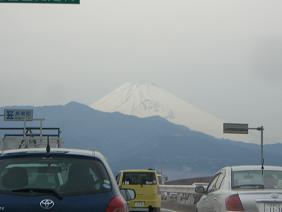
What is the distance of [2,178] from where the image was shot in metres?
8.02

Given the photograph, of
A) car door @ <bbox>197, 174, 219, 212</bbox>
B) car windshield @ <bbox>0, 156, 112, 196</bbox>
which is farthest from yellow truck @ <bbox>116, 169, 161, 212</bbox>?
car windshield @ <bbox>0, 156, 112, 196</bbox>

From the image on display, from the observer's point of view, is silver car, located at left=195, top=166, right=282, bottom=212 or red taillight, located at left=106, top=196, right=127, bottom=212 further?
silver car, located at left=195, top=166, right=282, bottom=212

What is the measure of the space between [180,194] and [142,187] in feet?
14.9

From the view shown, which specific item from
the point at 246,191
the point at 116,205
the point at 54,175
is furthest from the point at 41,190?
the point at 246,191

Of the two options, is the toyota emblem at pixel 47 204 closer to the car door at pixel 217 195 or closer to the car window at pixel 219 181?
the car door at pixel 217 195

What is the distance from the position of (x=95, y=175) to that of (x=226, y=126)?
51.0 metres

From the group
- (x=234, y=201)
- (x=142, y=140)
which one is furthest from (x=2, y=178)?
(x=142, y=140)

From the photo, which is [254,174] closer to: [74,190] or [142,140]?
[74,190]

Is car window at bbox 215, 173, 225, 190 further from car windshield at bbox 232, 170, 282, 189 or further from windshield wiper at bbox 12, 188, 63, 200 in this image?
windshield wiper at bbox 12, 188, 63, 200

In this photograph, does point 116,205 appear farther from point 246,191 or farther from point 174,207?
point 174,207

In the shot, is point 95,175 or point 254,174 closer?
point 95,175

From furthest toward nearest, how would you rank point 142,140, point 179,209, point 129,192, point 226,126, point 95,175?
point 142,140 < point 226,126 < point 179,209 < point 129,192 < point 95,175

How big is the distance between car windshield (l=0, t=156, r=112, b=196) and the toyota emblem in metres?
0.13

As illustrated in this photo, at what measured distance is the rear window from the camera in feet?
87.2
